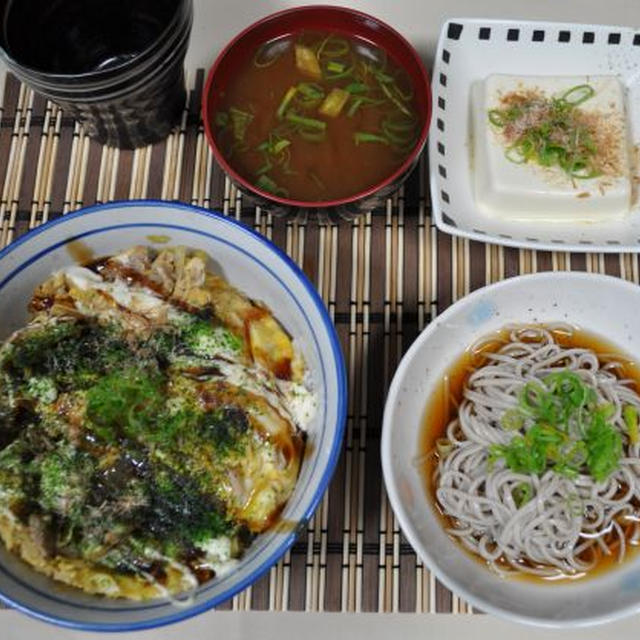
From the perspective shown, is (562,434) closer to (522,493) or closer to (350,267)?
(522,493)

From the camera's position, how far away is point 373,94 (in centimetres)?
192

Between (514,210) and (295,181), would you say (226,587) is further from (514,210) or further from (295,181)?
(514,210)

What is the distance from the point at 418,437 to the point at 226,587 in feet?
1.80

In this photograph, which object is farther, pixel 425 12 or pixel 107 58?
pixel 425 12

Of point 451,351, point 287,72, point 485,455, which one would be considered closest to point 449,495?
point 485,455

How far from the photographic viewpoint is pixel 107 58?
6.44 feet

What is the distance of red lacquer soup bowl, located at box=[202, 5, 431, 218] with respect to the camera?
1754 millimetres

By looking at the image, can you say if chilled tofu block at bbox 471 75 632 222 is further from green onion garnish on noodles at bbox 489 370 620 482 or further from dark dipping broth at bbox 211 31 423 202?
green onion garnish on noodles at bbox 489 370 620 482

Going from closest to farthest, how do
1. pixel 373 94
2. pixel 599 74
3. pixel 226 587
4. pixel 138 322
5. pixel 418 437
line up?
pixel 226 587, pixel 138 322, pixel 418 437, pixel 373 94, pixel 599 74

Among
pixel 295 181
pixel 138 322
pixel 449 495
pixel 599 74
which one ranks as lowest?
pixel 449 495

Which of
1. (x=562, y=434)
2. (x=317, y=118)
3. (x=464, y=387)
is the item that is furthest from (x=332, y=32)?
(x=562, y=434)

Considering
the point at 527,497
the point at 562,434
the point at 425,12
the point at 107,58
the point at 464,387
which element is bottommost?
the point at 527,497

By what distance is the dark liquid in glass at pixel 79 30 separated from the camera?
179 centimetres

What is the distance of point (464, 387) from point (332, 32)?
89 cm
